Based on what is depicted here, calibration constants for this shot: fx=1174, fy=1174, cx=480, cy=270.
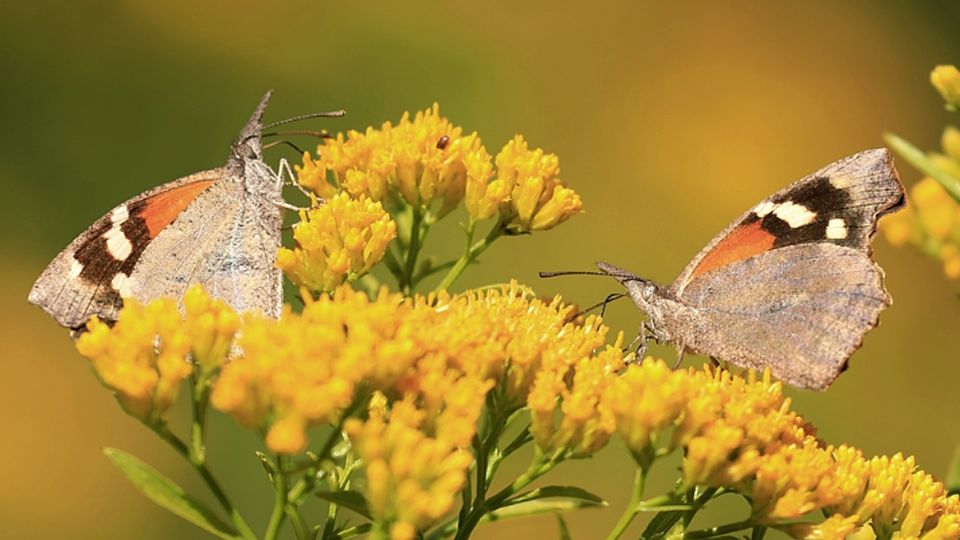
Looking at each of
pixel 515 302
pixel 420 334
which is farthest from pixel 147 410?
pixel 515 302

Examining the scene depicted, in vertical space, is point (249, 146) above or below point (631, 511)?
above

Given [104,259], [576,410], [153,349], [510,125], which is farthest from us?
[510,125]

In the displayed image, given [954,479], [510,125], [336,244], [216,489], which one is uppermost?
[510,125]

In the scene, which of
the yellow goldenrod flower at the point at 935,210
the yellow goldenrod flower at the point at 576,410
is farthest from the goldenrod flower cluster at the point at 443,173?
the yellow goldenrod flower at the point at 935,210

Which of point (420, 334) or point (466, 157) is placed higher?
point (466, 157)

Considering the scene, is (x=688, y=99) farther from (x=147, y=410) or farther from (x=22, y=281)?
(x=147, y=410)

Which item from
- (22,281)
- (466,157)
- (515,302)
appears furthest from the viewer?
(22,281)

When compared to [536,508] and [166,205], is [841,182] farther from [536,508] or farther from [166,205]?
[166,205]

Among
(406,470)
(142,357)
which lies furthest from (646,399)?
(142,357)
